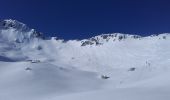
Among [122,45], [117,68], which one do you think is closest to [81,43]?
[122,45]

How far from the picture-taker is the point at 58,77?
83.9 metres

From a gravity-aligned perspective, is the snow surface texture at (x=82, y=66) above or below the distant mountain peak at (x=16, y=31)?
below

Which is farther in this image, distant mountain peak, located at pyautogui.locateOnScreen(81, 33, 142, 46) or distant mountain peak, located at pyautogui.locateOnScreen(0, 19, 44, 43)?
distant mountain peak, located at pyautogui.locateOnScreen(0, 19, 44, 43)

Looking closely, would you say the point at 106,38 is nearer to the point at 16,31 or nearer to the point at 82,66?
the point at 16,31

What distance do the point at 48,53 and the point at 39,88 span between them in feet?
313

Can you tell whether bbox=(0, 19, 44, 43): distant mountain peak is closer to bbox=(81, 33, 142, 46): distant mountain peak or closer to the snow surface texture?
the snow surface texture

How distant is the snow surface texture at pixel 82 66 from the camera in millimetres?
54428

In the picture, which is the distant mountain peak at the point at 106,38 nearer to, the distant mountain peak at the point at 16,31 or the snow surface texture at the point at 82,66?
the snow surface texture at the point at 82,66

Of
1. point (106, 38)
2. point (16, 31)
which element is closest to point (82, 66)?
point (106, 38)

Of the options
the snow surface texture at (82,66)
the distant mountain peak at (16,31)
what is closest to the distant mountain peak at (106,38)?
the snow surface texture at (82,66)

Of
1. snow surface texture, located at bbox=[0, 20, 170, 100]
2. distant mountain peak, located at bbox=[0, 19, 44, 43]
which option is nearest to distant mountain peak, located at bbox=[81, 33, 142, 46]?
snow surface texture, located at bbox=[0, 20, 170, 100]

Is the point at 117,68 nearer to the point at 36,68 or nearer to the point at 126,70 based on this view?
the point at 126,70

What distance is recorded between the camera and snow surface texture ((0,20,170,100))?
A: 54.4 m

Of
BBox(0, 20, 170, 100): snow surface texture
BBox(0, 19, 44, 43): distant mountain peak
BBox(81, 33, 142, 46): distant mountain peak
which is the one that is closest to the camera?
BBox(0, 20, 170, 100): snow surface texture
